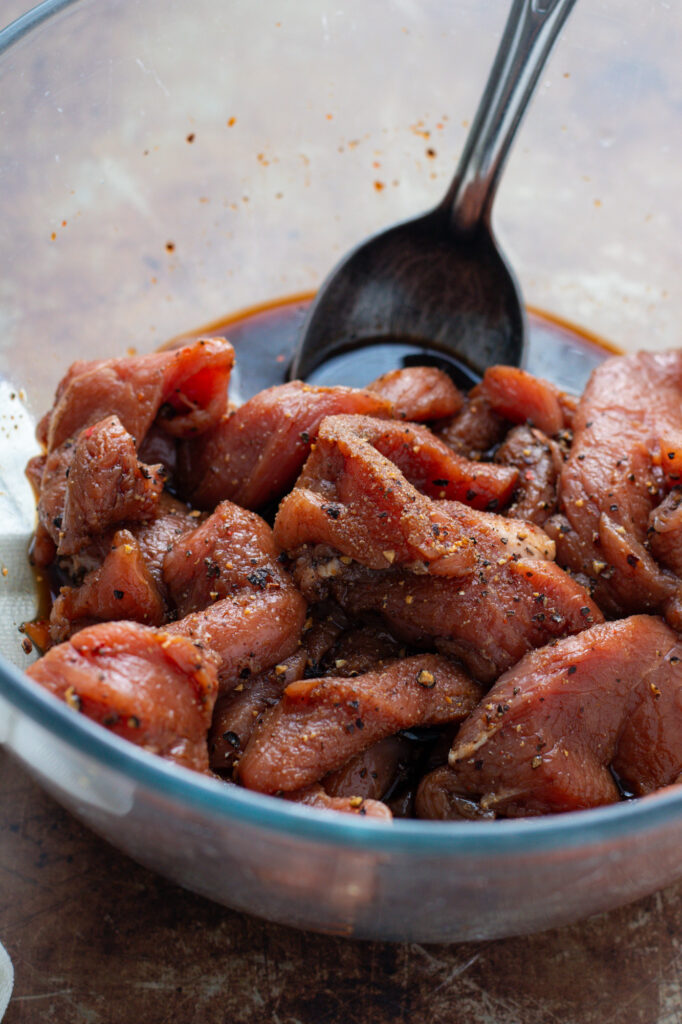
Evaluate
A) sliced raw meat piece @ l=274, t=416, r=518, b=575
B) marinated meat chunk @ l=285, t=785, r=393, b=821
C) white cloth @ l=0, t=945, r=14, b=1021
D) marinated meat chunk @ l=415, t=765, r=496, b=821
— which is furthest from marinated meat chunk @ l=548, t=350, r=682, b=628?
white cloth @ l=0, t=945, r=14, b=1021

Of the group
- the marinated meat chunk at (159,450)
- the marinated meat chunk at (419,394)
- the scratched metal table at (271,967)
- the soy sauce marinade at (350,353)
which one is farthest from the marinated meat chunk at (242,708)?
the soy sauce marinade at (350,353)

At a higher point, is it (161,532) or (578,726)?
(161,532)

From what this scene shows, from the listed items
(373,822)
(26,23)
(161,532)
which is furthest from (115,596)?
(26,23)

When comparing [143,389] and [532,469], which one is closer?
[143,389]

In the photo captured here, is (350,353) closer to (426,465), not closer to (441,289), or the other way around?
(441,289)

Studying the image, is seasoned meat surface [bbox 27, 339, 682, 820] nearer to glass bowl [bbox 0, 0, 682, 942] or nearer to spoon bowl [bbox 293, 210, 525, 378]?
glass bowl [bbox 0, 0, 682, 942]

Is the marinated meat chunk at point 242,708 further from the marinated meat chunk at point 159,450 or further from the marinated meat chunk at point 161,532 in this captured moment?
the marinated meat chunk at point 159,450
